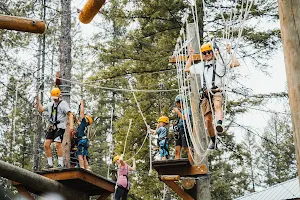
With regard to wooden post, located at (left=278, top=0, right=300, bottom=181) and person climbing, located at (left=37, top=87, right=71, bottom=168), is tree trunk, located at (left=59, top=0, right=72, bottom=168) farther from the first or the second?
wooden post, located at (left=278, top=0, right=300, bottom=181)

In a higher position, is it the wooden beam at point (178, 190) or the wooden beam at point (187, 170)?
the wooden beam at point (187, 170)

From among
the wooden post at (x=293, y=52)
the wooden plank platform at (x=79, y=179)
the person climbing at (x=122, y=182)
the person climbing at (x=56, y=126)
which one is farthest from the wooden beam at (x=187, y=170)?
the wooden post at (x=293, y=52)

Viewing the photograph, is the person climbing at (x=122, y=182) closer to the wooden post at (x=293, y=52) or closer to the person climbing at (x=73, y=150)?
the person climbing at (x=73, y=150)

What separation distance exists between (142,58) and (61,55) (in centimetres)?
338

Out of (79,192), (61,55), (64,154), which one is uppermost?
(61,55)

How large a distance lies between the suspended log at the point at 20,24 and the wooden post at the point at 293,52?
5.72 feet

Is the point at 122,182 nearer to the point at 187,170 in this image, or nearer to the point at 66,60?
the point at 187,170

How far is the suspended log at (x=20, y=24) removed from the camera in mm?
3307

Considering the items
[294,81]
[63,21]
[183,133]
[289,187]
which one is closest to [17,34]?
[63,21]

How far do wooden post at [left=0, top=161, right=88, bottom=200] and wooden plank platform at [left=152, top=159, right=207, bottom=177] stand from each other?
1364 mm

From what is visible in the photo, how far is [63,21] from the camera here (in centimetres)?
982

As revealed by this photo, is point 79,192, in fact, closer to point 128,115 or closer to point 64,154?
point 64,154

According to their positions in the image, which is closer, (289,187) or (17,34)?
(17,34)

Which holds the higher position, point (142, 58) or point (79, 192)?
point (142, 58)
